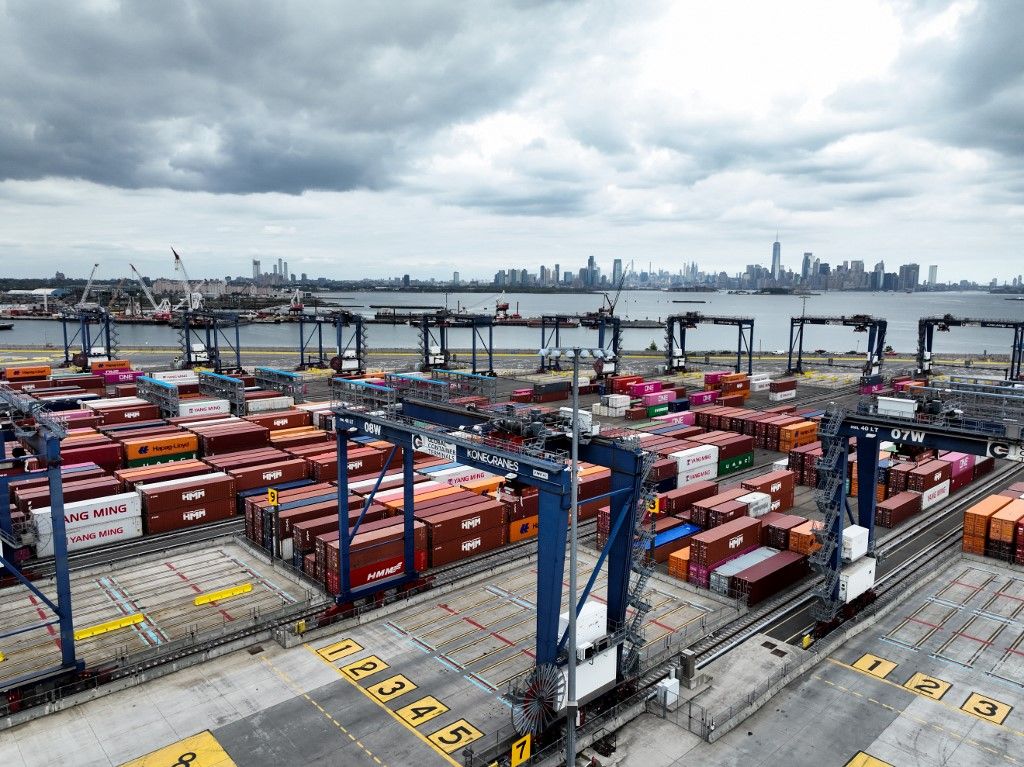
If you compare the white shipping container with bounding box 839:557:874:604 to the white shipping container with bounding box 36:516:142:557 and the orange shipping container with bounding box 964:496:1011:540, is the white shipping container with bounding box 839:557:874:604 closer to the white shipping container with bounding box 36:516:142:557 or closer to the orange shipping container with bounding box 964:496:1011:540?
the orange shipping container with bounding box 964:496:1011:540

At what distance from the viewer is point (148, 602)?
33.9 m

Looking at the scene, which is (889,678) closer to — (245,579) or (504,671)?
(504,671)

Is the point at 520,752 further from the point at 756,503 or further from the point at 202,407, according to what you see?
the point at 202,407

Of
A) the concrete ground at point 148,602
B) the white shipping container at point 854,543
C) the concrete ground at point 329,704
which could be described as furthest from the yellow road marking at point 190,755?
the white shipping container at point 854,543

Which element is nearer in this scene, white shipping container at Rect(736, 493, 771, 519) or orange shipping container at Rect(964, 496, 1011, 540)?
orange shipping container at Rect(964, 496, 1011, 540)

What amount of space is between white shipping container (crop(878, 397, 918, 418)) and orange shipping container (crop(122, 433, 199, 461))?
5115 centimetres

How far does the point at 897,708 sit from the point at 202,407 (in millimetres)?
67826

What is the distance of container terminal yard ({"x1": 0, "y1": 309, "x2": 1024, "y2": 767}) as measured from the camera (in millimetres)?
23531

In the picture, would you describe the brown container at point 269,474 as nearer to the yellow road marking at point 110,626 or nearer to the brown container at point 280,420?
the yellow road marking at point 110,626

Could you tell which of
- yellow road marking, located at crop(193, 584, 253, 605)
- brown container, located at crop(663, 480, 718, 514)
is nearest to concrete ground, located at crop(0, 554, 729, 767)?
yellow road marking, located at crop(193, 584, 253, 605)

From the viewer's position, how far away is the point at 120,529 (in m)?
41.9

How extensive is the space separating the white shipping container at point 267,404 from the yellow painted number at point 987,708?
223 feet

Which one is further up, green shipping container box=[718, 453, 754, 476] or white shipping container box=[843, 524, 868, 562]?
white shipping container box=[843, 524, 868, 562]

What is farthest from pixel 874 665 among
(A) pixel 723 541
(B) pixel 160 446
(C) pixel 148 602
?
(B) pixel 160 446
